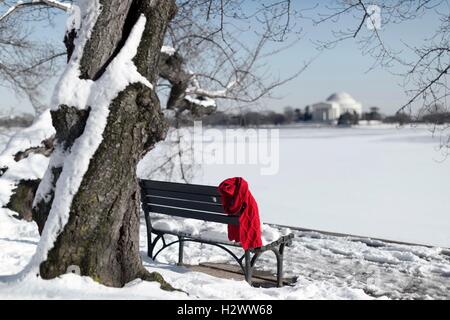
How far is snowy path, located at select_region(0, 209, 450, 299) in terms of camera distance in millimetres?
3299

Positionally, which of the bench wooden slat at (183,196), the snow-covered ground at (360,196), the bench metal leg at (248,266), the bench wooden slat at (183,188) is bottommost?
the snow-covered ground at (360,196)

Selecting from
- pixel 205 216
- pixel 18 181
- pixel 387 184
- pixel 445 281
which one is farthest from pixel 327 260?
pixel 387 184

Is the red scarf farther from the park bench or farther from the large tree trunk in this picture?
the large tree trunk

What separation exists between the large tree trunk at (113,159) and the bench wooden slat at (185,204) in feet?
3.56

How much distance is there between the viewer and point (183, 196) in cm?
504

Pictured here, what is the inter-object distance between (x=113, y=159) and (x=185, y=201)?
159cm

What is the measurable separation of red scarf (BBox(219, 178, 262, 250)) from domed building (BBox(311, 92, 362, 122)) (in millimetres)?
120148

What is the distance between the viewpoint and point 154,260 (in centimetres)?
540

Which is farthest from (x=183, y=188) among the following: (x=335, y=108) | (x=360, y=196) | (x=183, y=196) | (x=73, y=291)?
(x=335, y=108)

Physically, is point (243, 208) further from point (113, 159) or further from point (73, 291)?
point (73, 291)

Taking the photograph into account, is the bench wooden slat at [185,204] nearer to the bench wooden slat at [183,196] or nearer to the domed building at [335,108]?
the bench wooden slat at [183,196]

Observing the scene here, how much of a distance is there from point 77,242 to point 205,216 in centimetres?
167

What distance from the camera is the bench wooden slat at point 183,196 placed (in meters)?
4.78

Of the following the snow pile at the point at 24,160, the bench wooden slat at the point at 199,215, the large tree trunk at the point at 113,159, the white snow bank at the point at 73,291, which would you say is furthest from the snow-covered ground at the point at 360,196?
the white snow bank at the point at 73,291
